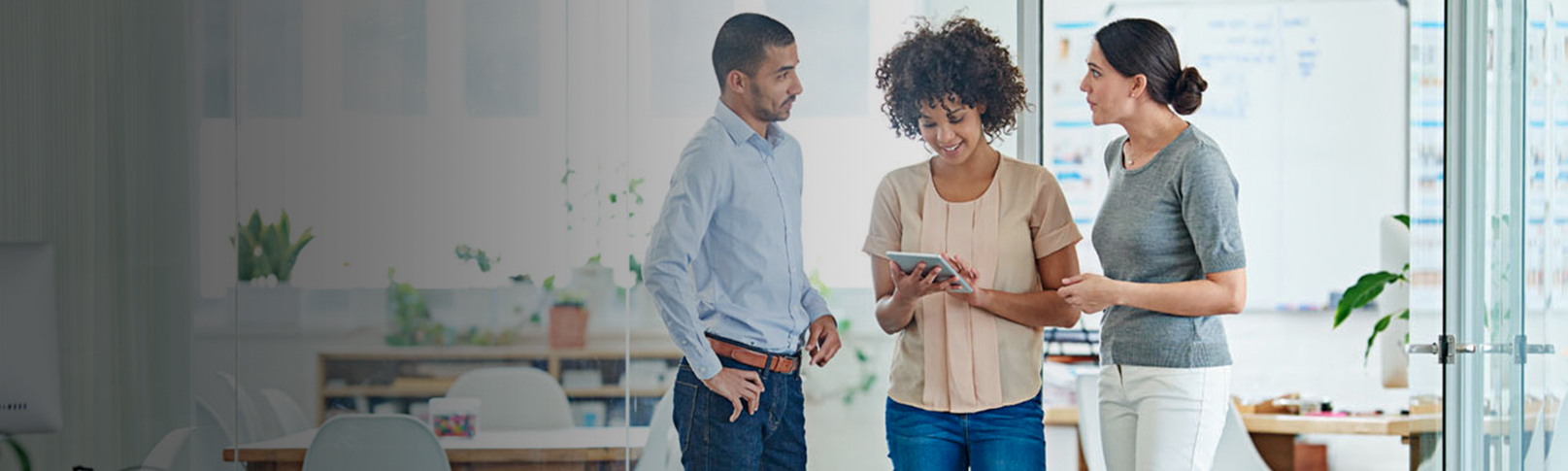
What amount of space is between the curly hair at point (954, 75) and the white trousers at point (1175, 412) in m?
0.54

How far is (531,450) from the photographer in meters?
2.53

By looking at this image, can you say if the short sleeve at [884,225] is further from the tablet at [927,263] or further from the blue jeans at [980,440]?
the blue jeans at [980,440]

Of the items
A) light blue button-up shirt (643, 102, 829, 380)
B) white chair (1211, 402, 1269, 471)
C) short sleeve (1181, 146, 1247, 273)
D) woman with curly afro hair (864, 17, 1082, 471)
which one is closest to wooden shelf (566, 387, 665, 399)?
light blue button-up shirt (643, 102, 829, 380)

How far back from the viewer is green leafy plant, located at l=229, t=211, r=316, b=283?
2520mm

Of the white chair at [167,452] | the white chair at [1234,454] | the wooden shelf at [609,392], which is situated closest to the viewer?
the wooden shelf at [609,392]

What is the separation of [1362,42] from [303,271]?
10.5 feet

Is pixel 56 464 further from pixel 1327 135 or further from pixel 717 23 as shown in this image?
pixel 1327 135

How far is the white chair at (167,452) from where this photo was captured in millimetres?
2586

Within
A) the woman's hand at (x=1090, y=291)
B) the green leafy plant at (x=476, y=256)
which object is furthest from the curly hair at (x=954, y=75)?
the green leafy plant at (x=476, y=256)

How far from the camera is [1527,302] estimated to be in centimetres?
257

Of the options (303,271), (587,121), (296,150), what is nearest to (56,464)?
(303,271)

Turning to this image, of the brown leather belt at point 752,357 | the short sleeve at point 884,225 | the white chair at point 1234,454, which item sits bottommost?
the white chair at point 1234,454

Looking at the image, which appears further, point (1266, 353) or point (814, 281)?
point (1266, 353)

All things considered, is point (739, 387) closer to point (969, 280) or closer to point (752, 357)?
point (752, 357)
